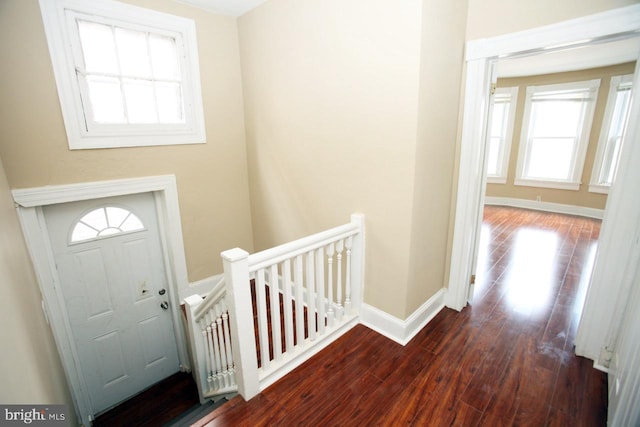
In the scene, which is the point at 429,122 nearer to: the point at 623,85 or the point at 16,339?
the point at 16,339

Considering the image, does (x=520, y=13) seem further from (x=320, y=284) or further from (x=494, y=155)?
(x=494, y=155)

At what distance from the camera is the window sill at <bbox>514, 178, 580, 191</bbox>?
5.79 meters

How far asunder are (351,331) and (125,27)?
→ 10.6 ft

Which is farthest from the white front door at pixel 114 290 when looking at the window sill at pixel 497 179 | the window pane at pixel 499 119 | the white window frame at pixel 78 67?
the window pane at pixel 499 119

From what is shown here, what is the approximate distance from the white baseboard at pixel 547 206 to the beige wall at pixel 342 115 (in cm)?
571

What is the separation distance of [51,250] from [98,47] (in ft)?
5.88

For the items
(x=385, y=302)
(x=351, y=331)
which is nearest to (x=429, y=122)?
(x=385, y=302)

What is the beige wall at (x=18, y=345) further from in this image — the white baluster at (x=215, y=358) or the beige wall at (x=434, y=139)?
the beige wall at (x=434, y=139)

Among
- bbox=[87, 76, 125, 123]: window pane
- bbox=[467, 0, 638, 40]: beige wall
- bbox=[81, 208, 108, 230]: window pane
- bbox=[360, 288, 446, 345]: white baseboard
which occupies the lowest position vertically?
bbox=[360, 288, 446, 345]: white baseboard

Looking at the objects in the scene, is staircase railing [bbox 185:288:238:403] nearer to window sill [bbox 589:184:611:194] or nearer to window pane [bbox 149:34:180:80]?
window pane [bbox 149:34:180:80]

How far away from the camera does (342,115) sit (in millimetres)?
2318

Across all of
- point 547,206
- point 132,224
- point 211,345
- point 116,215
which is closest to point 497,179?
point 547,206

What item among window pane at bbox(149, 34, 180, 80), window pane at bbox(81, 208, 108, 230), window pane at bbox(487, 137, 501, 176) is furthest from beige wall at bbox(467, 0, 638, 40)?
window pane at bbox(487, 137, 501, 176)

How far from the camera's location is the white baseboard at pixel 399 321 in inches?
89.4
